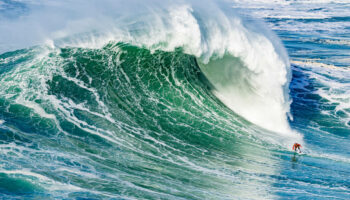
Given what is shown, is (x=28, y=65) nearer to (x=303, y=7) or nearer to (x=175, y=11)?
(x=175, y=11)

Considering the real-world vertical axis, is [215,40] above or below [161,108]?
above

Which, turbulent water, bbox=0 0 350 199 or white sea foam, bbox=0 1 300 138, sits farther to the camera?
white sea foam, bbox=0 1 300 138

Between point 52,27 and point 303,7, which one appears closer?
point 52,27

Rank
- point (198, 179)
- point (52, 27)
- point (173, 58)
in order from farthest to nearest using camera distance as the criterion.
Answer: point (52, 27)
point (173, 58)
point (198, 179)

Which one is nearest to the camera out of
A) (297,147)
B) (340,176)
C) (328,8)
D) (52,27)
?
(340,176)

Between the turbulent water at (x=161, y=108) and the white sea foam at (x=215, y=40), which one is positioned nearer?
the turbulent water at (x=161, y=108)

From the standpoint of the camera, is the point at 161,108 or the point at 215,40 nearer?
the point at 161,108

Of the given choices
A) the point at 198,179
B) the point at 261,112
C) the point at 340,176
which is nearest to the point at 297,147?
the point at 340,176

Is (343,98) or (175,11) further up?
(175,11)
